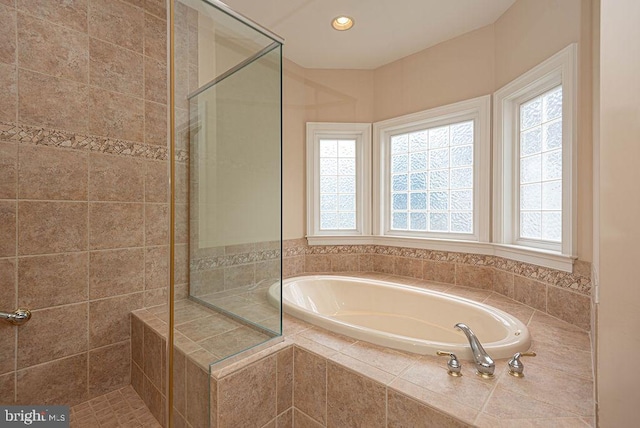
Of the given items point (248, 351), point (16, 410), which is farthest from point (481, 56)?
point (16, 410)

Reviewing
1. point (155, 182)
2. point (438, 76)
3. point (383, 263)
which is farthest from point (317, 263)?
point (438, 76)

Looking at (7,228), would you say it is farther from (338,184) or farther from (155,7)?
(338,184)

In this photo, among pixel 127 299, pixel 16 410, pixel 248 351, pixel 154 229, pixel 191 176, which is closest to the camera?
pixel 191 176

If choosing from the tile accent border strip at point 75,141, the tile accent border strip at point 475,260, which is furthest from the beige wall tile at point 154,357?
the tile accent border strip at point 475,260

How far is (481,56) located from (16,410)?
359 centimetres

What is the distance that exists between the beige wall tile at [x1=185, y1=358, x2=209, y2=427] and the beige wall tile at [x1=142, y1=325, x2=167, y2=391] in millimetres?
552

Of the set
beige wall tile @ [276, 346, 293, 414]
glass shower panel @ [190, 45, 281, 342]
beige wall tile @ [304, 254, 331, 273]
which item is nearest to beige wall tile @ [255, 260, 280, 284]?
glass shower panel @ [190, 45, 281, 342]

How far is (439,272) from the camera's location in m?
2.43

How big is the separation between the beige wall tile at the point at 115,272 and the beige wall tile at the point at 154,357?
31 centimetres

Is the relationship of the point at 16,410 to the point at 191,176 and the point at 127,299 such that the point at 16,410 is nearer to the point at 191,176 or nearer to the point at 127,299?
the point at 127,299

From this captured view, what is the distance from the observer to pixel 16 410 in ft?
4.51

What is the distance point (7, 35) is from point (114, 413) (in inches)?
76.6

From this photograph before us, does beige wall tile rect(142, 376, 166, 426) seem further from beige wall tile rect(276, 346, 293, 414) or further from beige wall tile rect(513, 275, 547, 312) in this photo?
beige wall tile rect(513, 275, 547, 312)

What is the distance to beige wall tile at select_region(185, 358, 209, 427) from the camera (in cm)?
100
